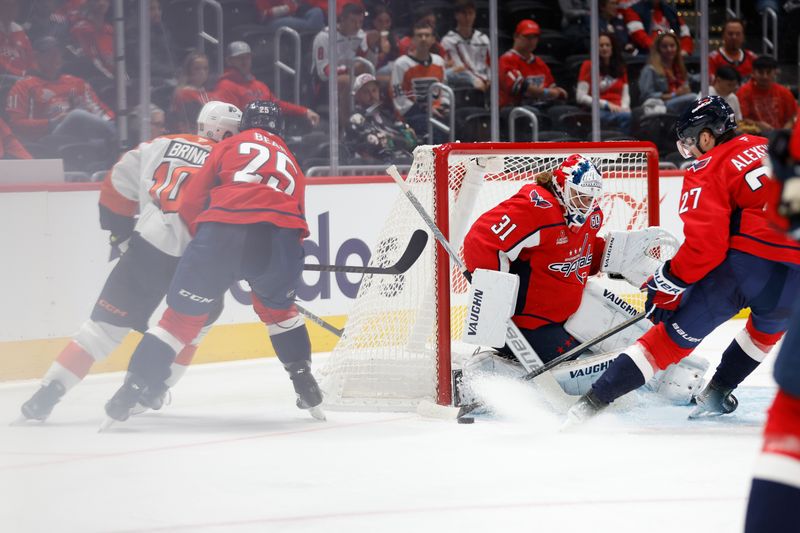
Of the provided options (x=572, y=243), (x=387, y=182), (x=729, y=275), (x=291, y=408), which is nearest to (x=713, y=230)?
(x=729, y=275)

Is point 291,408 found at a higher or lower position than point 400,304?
lower

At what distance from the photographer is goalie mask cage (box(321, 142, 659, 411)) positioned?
13.0 feet

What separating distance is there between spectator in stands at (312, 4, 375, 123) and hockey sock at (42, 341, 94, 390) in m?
2.26

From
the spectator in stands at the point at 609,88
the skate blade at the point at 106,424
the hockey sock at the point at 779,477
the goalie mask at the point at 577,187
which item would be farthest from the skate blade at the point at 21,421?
the spectator in stands at the point at 609,88

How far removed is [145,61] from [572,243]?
78.3 inches

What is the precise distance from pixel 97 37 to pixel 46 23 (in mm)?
199

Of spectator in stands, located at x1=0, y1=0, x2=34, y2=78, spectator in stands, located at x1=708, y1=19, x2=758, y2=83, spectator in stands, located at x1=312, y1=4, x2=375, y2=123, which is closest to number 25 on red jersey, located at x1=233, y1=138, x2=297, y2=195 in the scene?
spectator in stands, located at x1=0, y1=0, x2=34, y2=78

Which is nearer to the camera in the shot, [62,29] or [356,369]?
[356,369]

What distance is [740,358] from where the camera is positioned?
3779 millimetres

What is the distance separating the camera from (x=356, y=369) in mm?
4129

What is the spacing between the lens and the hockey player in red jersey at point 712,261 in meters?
3.36

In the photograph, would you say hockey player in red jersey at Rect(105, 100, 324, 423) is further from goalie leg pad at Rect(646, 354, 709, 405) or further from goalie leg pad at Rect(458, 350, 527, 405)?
goalie leg pad at Rect(646, 354, 709, 405)

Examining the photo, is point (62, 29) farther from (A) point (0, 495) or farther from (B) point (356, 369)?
(A) point (0, 495)

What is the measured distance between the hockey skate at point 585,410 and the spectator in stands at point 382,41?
3.18m
